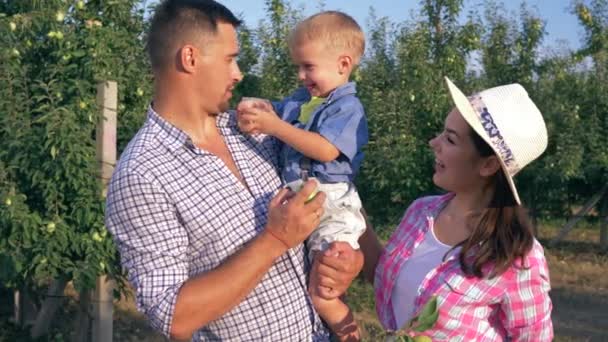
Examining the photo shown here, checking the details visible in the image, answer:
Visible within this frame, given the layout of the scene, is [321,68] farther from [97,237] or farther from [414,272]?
[97,237]

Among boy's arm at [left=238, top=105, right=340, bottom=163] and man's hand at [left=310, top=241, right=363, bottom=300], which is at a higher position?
boy's arm at [left=238, top=105, right=340, bottom=163]

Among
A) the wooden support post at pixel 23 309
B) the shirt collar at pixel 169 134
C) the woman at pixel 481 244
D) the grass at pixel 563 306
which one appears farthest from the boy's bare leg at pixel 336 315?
the wooden support post at pixel 23 309

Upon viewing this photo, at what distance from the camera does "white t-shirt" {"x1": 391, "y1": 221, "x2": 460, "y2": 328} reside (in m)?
1.99

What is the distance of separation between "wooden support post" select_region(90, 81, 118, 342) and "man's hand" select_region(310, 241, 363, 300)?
2869 mm

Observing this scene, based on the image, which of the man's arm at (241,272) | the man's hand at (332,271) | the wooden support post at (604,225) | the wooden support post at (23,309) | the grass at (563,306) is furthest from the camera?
the wooden support post at (604,225)

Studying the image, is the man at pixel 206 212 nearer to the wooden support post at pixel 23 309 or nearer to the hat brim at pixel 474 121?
the hat brim at pixel 474 121

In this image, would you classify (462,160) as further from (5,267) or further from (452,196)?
(5,267)

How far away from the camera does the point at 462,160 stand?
1.99 metres

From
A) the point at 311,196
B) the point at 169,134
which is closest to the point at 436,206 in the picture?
A: the point at 311,196

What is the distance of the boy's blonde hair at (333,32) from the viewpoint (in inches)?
92.4

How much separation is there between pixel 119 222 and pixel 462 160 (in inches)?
32.2

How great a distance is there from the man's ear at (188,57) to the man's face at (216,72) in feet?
0.05

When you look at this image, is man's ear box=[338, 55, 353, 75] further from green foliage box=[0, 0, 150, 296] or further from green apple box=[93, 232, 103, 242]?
green apple box=[93, 232, 103, 242]

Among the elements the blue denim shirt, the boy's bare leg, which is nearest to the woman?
the boy's bare leg
